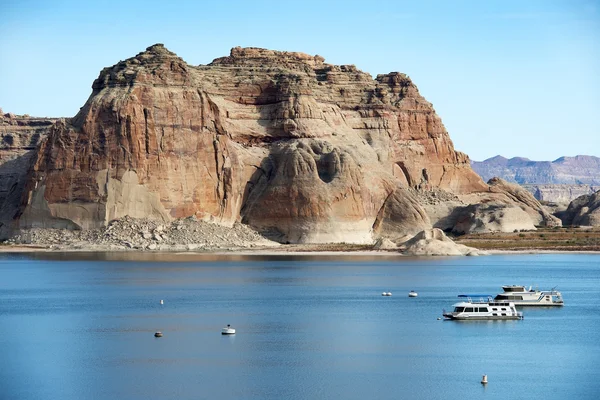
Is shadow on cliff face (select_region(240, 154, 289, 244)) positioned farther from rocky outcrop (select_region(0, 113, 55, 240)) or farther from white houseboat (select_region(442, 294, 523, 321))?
white houseboat (select_region(442, 294, 523, 321))

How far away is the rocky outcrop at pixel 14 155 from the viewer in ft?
451

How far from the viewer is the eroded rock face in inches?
4990

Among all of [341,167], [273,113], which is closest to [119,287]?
[341,167]

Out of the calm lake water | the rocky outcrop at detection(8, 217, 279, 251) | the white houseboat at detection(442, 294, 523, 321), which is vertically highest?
the rocky outcrop at detection(8, 217, 279, 251)

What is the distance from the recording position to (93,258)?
119312mm

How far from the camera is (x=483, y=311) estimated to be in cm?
6938

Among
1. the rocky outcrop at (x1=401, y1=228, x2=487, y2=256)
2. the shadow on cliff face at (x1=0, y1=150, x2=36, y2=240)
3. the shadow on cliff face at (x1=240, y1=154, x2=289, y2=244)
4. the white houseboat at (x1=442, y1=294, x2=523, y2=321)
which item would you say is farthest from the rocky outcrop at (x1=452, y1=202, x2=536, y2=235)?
the white houseboat at (x1=442, y1=294, x2=523, y2=321)

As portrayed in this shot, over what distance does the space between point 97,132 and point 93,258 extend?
617 inches

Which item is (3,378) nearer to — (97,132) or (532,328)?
(532,328)

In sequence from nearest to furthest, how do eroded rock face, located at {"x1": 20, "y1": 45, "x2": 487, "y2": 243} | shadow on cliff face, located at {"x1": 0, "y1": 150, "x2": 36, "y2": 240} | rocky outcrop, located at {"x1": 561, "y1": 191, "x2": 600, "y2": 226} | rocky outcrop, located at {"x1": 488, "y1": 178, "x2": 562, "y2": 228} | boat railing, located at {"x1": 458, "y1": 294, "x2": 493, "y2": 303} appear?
boat railing, located at {"x1": 458, "y1": 294, "x2": 493, "y2": 303}, eroded rock face, located at {"x1": 20, "y1": 45, "x2": 487, "y2": 243}, shadow on cliff face, located at {"x1": 0, "y1": 150, "x2": 36, "y2": 240}, rocky outcrop, located at {"x1": 488, "y1": 178, "x2": 562, "y2": 228}, rocky outcrop, located at {"x1": 561, "y1": 191, "x2": 600, "y2": 226}

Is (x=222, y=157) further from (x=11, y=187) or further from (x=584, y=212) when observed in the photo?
(x=584, y=212)

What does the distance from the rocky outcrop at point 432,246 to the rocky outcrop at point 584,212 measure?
4148cm

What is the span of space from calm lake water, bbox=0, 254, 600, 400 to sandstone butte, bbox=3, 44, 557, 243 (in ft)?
87.3

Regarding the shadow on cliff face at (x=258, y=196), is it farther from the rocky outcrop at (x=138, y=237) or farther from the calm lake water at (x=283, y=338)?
the calm lake water at (x=283, y=338)
